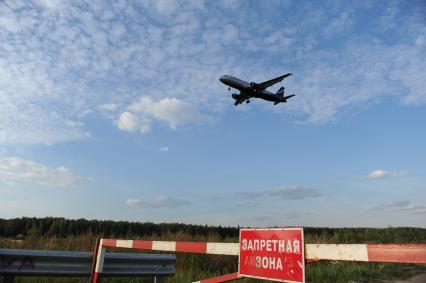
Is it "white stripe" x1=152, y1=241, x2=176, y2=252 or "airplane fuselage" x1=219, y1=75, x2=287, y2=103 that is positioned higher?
"airplane fuselage" x1=219, y1=75, x2=287, y2=103

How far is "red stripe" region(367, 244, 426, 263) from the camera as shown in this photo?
2.74 meters

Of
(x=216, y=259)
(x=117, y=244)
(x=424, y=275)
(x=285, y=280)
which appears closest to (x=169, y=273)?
(x=117, y=244)

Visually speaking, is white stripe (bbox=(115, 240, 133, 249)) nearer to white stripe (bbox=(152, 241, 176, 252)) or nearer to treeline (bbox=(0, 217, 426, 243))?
white stripe (bbox=(152, 241, 176, 252))

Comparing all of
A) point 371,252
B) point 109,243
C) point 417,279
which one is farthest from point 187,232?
point 371,252

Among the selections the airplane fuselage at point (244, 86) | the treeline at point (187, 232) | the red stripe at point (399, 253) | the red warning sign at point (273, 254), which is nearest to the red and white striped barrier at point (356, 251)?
the red stripe at point (399, 253)

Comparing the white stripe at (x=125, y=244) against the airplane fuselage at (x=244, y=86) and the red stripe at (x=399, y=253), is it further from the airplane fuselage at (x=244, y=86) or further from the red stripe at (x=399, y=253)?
the airplane fuselage at (x=244, y=86)

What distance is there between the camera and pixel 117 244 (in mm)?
6344

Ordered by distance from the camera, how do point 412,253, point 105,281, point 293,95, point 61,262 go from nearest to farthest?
point 412,253 → point 61,262 → point 105,281 → point 293,95

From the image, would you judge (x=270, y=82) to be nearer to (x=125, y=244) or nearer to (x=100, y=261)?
(x=125, y=244)

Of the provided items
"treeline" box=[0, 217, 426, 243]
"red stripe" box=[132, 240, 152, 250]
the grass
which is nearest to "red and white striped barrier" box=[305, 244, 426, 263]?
"treeline" box=[0, 217, 426, 243]

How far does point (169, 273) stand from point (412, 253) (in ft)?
16.0

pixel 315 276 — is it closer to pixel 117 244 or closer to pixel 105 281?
pixel 105 281

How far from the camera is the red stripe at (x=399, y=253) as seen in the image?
8.99 feet

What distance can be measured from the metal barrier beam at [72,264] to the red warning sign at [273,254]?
2899mm
